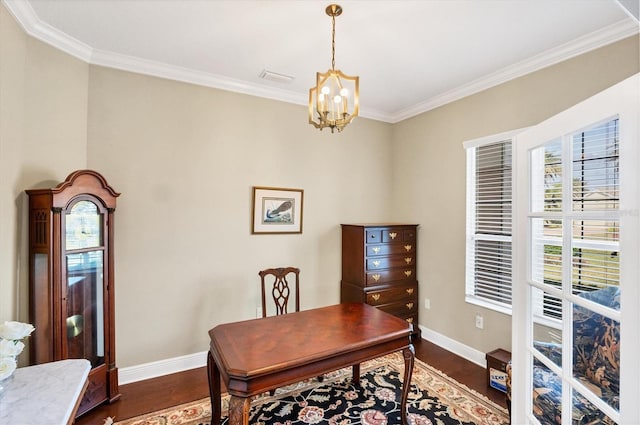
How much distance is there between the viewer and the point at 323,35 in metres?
2.28

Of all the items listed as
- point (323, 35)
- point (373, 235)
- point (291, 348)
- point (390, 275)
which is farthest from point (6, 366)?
point (390, 275)

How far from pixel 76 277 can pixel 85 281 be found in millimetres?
76

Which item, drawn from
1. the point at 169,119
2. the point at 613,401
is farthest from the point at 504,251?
the point at 169,119

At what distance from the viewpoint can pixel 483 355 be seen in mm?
2998

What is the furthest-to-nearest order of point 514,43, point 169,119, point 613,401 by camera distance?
point 169,119 → point 514,43 → point 613,401

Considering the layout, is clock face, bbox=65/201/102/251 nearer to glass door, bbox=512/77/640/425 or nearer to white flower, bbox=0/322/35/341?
white flower, bbox=0/322/35/341

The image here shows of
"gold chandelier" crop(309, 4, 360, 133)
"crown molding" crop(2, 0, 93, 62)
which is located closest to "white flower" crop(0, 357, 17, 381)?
"gold chandelier" crop(309, 4, 360, 133)

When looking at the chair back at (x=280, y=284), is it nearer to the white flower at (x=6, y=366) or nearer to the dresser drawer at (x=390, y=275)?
the dresser drawer at (x=390, y=275)

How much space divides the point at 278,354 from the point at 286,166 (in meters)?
2.18

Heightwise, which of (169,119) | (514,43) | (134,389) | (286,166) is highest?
(514,43)

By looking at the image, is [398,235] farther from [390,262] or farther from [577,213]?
[577,213]

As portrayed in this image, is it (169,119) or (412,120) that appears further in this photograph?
(412,120)

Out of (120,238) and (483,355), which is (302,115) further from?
(483,355)

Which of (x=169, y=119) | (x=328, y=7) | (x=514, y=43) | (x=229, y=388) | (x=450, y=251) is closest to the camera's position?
(x=229, y=388)
